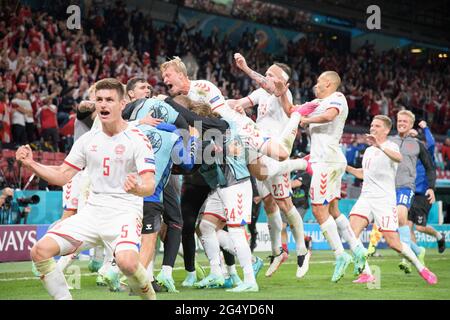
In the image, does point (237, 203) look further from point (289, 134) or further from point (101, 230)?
point (101, 230)

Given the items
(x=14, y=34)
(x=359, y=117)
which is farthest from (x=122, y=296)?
(x=359, y=117)

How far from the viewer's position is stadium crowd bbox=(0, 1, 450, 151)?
1867 centimetres

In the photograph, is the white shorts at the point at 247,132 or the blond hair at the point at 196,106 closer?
the white shorts at the point at 247,132

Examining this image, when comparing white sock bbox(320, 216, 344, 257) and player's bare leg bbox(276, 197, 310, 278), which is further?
player's bare leg bbox(276, 197, 310, 278)

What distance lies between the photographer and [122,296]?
816cm

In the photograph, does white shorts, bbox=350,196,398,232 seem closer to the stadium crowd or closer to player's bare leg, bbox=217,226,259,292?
player's bare leg, bbox=217,226,259,292

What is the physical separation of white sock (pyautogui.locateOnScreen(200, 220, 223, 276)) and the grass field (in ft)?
1.61

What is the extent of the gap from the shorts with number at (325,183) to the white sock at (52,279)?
194 inches

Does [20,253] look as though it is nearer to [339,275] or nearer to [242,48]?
[339,275]

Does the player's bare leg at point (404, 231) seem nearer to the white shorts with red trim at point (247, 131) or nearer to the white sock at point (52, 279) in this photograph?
the white shorts with red trim at point (247, 131)

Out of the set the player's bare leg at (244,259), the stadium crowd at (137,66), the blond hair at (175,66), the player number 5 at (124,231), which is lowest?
the player's bare leg at (244,259)

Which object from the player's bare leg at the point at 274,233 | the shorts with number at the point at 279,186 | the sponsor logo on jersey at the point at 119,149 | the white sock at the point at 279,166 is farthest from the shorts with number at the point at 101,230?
the player's bare leg at the point at 274,233

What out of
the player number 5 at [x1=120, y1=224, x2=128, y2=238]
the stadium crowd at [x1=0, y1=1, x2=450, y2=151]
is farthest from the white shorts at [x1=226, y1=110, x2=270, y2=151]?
the stadium crowd at [x1=0, y1=1, x2=450, y2=151]

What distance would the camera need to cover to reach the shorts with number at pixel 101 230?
6.60 meters
